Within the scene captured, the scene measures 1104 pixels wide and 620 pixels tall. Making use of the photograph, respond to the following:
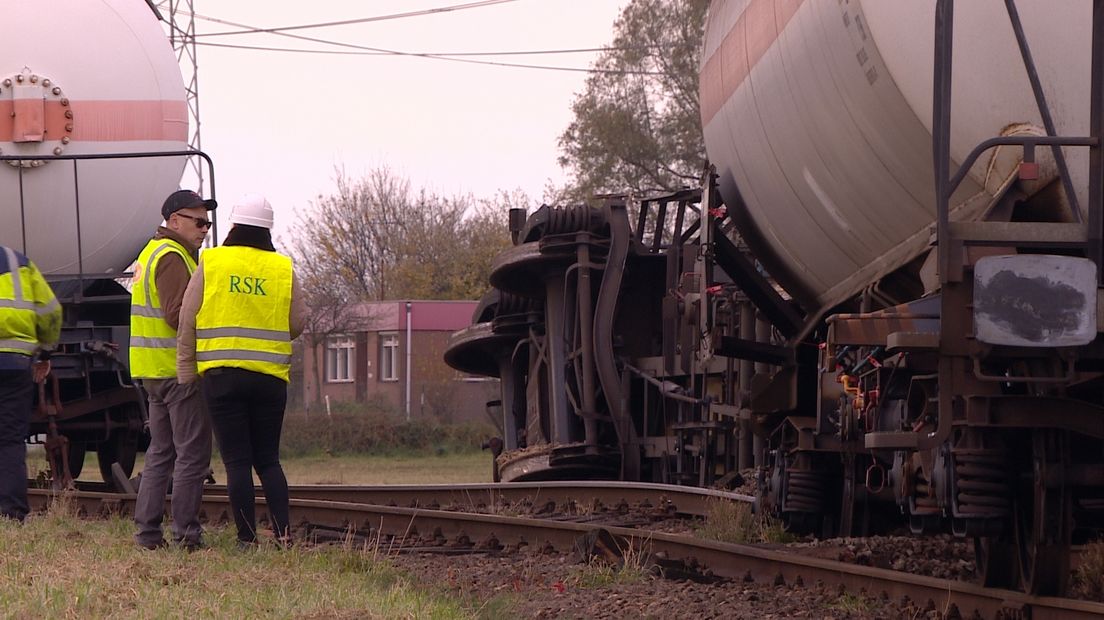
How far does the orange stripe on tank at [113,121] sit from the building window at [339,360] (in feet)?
130

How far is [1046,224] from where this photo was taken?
18.0 ft

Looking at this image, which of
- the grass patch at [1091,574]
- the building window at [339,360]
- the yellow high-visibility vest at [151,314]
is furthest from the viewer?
the building window at [339,360]

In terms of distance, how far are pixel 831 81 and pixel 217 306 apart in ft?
10.2

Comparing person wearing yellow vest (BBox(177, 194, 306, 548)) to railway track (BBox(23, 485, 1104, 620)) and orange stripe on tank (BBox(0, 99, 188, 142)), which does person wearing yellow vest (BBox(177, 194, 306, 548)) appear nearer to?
railway track (BBox(23, 485, 1104, 620))

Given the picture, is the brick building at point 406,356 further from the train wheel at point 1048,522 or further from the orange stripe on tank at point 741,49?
the train wheel at point 1048,522

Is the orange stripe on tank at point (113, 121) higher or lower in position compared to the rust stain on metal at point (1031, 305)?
higher

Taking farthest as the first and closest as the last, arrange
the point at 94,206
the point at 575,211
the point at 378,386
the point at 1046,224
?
the point at 378,386 → the point at 575,211 → the point at 94,206 → the point at 1046,224

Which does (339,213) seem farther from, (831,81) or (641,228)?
(831,81)

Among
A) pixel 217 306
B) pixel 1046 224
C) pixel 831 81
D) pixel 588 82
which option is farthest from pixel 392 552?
pixel 588 82

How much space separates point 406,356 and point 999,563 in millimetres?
42086

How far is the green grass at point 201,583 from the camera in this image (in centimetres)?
538

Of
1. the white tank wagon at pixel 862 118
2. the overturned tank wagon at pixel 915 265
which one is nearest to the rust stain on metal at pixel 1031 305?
the overturned tank wagon at pixel 915 265

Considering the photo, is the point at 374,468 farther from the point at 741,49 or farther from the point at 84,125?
the point at 741,49

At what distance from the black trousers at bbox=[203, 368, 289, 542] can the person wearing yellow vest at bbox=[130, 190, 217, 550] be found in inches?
7.8
